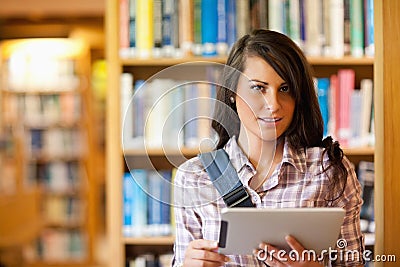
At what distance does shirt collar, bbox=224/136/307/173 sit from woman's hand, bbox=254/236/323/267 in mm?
127

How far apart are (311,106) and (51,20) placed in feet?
16.6

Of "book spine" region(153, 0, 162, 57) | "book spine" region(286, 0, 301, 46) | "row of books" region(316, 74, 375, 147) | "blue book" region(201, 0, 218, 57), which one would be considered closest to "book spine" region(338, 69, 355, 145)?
"row of books" region(316, 74, 375, 147)

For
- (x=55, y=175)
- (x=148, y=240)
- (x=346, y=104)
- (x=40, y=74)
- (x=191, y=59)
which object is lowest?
(x=55, y=175)

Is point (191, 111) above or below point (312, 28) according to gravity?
below

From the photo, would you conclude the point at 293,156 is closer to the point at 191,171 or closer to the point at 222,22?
the point at 191,171

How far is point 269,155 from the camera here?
1158 mm

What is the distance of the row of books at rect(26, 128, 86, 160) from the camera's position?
5566 mm

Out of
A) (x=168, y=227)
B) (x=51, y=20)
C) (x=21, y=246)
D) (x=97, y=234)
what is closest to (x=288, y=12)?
(x=168, y=227)

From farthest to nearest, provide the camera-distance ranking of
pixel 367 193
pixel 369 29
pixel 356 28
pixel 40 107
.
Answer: pixel 40 107 → pixel 356 28 → pixel 369 29 → pixel 367 193

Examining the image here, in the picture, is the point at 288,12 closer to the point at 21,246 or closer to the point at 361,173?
the point at 361,173

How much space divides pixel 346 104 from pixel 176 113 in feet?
2.36

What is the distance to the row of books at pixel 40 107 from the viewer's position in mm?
5523

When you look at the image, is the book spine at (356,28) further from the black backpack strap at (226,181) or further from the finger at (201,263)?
the finger at (201,263)

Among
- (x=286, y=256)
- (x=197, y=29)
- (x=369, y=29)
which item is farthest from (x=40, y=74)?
(x=286, y=256)
